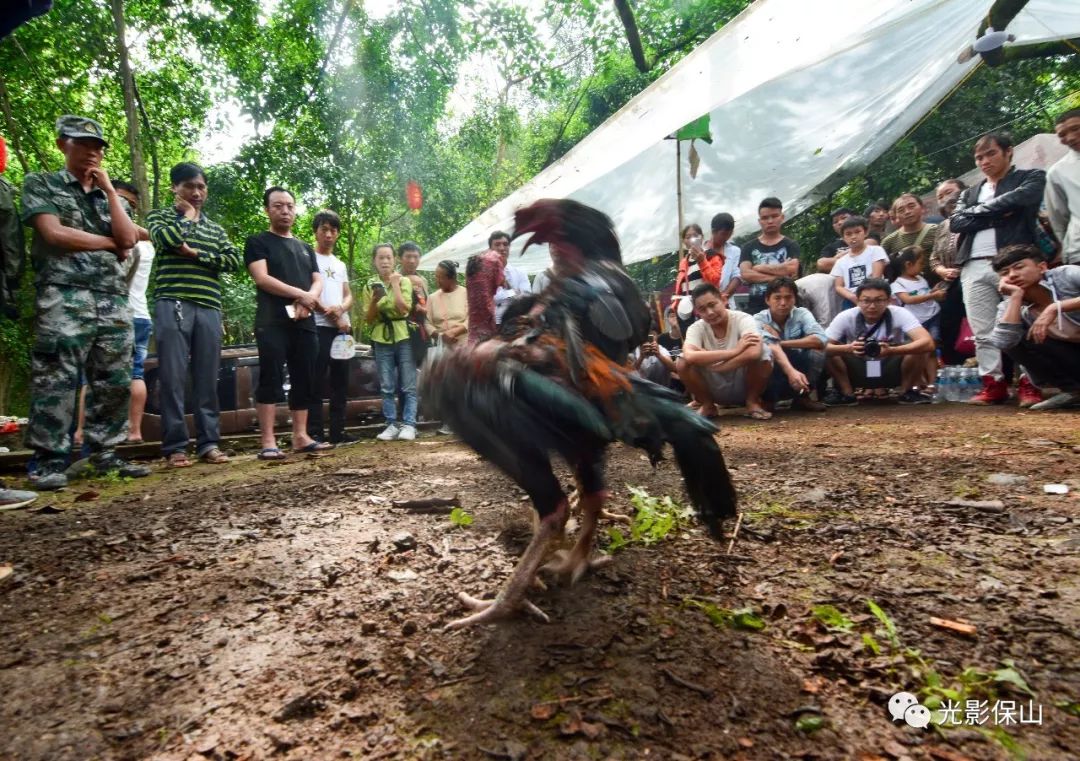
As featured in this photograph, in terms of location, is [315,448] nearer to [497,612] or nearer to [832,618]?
[497,612]

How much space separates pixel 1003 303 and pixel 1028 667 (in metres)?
4.67

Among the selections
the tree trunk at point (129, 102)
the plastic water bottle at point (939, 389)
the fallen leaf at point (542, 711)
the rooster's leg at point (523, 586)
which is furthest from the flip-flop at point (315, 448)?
the tree trunk at point (129, 102)

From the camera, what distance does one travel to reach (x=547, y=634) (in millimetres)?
1821

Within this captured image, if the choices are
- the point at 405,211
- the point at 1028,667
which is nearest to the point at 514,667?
the point at 1028,667

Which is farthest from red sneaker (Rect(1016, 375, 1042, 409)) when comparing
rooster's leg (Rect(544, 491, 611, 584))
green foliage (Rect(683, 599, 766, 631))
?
rooster's leg (Rect(544, 491, 611, 584))

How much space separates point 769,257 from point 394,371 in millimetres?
4367

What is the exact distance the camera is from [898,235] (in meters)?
6.89

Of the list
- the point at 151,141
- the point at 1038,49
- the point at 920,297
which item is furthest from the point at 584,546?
the point at 151,141

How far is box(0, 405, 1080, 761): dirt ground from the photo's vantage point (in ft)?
4.52

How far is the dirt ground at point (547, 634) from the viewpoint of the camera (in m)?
1.38

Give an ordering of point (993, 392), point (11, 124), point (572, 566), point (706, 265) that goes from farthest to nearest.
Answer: point (11, 124) → point (706, 265) → point (993, 392) → point (572, 566)

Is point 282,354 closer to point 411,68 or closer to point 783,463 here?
point 783,463

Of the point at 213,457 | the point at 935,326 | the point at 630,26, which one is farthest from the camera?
the point at 630,26

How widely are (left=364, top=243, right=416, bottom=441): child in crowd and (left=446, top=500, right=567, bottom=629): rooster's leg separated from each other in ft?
14.5
